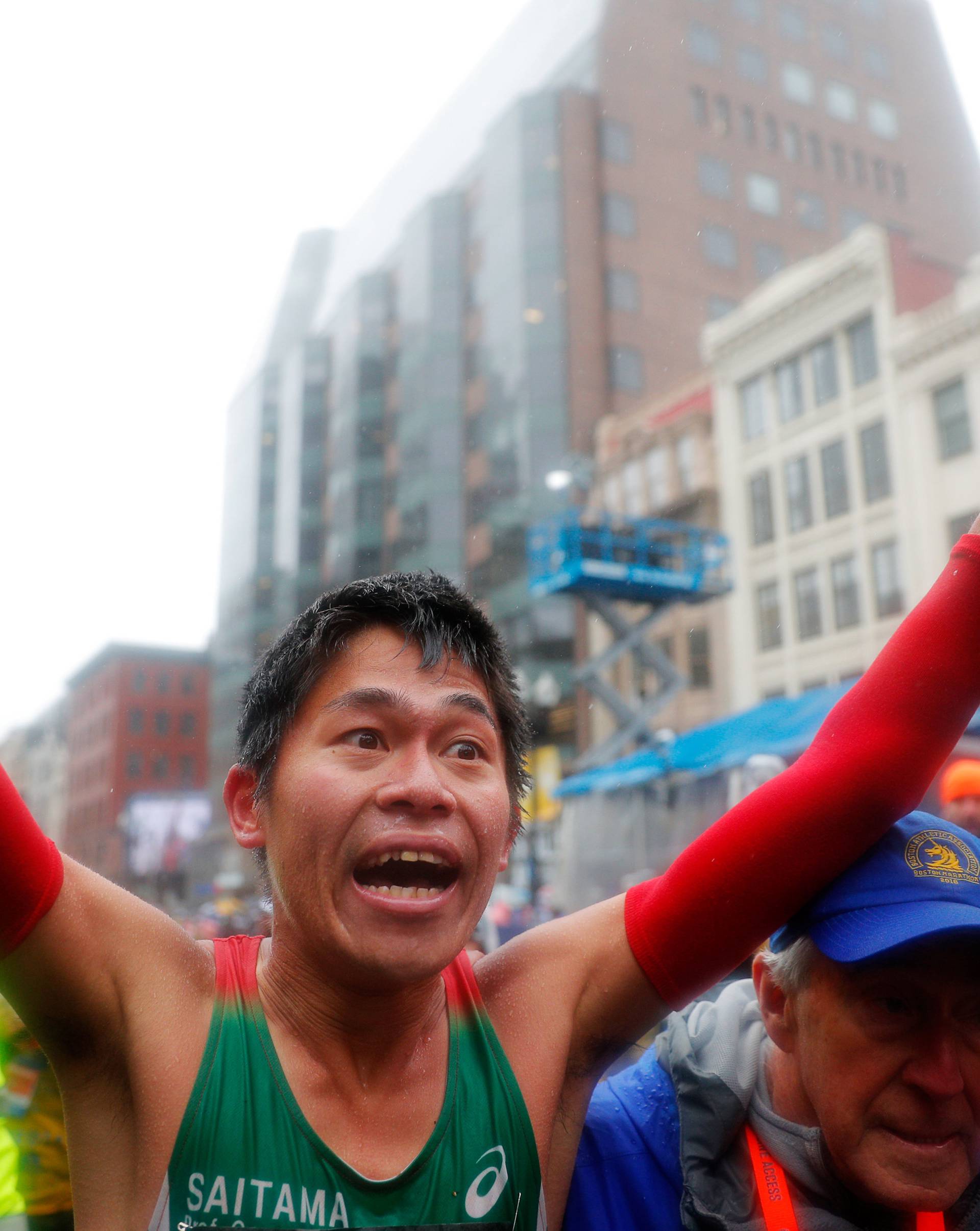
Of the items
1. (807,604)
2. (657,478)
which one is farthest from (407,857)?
(657,478)

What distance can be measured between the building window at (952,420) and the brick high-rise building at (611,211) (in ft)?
45.9

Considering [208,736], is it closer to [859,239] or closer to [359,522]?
[359,522]

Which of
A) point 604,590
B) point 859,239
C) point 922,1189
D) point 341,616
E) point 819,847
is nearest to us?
point 922,1189

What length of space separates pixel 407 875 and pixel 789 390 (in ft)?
84.8

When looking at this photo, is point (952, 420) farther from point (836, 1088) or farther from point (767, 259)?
point (836, 1088)

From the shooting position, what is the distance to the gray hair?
1370 mm

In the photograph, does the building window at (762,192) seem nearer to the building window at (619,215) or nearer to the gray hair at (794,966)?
the building window at (619,215)

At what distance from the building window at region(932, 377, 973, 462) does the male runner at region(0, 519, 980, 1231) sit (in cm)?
2156

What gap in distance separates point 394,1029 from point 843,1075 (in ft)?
→ 1.84

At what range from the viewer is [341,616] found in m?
1.47

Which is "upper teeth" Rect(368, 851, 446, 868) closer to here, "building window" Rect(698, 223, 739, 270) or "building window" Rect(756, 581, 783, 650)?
"building window" Rect(756, 581, 783, 650)

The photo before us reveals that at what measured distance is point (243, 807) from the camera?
1.49 meters

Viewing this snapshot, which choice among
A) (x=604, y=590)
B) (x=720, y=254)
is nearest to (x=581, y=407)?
(x=720, y=254)

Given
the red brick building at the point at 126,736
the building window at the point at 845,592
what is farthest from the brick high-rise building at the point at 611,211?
the red brick building at the point at 126,736
